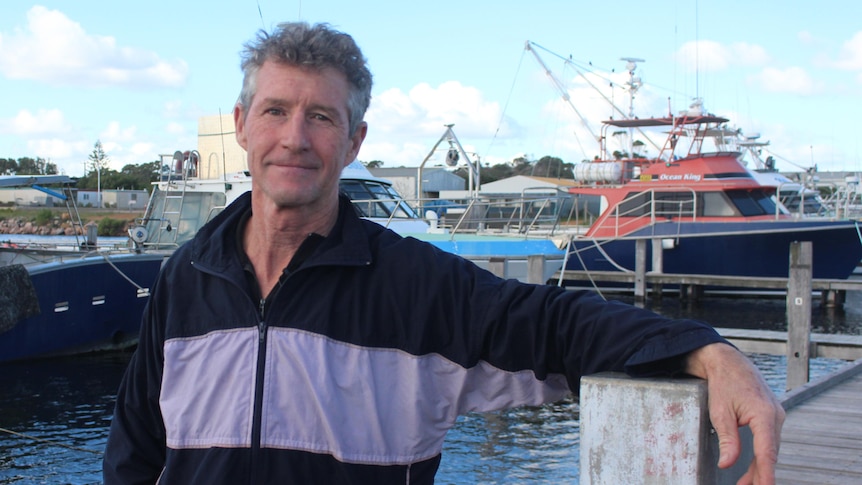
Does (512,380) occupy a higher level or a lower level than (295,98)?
lower

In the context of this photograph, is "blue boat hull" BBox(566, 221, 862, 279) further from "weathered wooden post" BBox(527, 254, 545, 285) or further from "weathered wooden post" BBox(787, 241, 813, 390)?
"weathered wooden post" BBox(787, 241, 813, 390)

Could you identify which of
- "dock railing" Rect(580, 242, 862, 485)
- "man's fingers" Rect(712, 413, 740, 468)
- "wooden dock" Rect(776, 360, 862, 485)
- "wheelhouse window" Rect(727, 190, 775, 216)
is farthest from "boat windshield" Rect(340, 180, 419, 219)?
"man's fingers" Rect(712, 413, 740, 468)

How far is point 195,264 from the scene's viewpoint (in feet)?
6.85

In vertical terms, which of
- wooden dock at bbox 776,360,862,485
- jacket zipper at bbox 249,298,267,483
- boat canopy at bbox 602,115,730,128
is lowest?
wooden dock at bbox 776,360,862,485

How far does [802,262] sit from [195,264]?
28.7 feet

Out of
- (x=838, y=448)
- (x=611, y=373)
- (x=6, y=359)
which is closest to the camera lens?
(x=611, y=373)

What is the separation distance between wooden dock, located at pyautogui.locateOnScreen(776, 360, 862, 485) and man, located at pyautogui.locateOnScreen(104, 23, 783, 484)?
355cm

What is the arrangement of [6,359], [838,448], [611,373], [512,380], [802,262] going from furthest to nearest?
[6,359] → [802,262] → [838,448] → [512,380] → [611,373]

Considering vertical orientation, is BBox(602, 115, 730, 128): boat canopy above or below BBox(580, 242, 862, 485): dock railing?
above

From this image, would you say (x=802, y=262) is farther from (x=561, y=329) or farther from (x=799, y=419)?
(x=561, y=329)

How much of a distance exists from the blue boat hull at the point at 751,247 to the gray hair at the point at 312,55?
60.3 ft

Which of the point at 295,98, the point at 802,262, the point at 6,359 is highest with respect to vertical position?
the point at 295,98

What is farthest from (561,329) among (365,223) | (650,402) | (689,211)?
(689,211)

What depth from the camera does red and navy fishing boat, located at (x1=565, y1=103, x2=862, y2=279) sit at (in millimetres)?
20469
